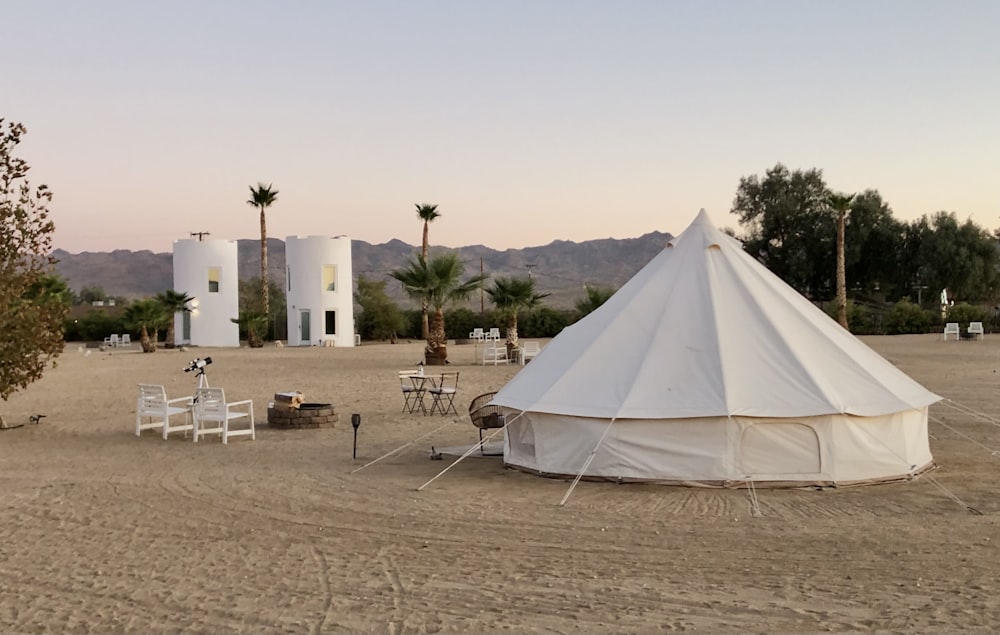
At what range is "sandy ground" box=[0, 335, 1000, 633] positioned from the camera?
20.9 ft

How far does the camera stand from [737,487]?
10.3 meters

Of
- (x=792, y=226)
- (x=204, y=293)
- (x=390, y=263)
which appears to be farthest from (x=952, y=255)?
(x=390, y=263)

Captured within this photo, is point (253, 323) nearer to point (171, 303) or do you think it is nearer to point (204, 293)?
point (171, 303)

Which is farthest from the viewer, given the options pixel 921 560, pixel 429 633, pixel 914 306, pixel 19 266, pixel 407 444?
pixel 914 306

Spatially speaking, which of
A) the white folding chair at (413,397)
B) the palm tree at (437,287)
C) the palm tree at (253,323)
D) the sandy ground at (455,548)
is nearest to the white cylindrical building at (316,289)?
the palm tree at (253,323)

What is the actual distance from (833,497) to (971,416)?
8249 mm

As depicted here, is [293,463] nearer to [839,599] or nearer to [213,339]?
[839,599]

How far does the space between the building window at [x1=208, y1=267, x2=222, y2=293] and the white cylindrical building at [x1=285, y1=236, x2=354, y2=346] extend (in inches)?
191

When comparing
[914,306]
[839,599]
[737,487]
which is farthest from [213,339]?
[839,599]

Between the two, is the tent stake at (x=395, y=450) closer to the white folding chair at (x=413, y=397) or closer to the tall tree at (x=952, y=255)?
the white folding chair at (x=413, y=397)

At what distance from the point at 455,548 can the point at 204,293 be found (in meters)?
46.4

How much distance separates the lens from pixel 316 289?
49250mm

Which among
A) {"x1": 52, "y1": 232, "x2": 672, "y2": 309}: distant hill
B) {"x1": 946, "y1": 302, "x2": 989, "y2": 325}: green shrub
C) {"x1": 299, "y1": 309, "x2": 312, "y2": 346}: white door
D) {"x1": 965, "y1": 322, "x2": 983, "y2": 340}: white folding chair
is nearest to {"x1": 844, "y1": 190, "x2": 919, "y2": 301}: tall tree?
{"x1": 946, "y1": 302, "x2": 989, "y2": 325}: green shrub

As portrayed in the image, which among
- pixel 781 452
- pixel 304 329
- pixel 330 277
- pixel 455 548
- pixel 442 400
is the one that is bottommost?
pixel 455 548
